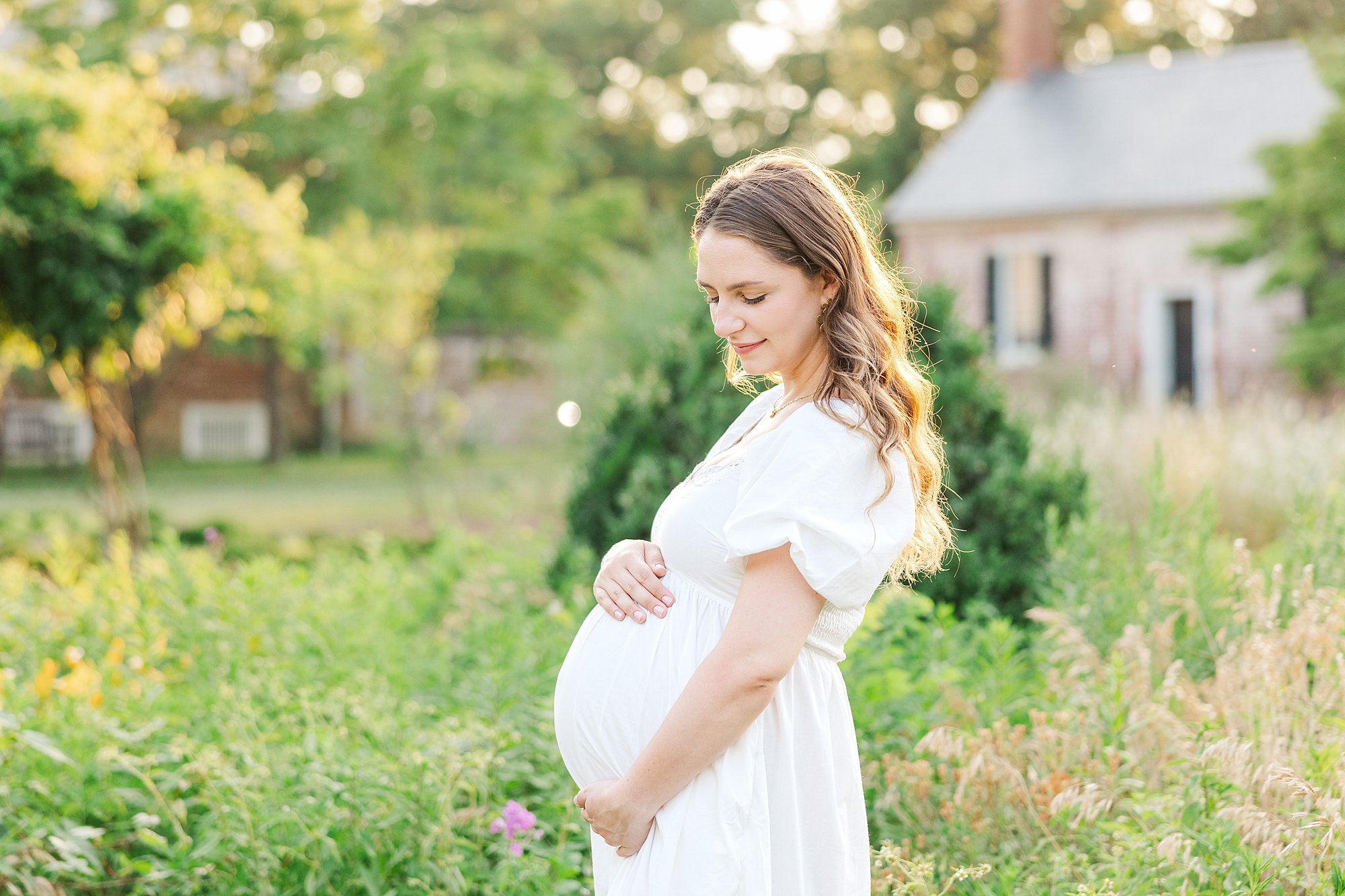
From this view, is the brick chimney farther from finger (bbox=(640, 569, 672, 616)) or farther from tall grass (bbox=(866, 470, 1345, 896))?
finger (bbox=(640, 569, 672, 616))

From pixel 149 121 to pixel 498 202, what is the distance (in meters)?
14.5

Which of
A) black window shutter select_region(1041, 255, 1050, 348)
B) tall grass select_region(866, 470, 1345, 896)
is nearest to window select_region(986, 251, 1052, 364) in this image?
black window shutter select_region(1041, 255, 1050, 348)

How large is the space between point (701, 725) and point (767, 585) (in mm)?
235

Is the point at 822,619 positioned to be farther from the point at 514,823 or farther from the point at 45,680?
the point at 45,680

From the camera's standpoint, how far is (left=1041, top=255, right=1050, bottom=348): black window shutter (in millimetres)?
19875

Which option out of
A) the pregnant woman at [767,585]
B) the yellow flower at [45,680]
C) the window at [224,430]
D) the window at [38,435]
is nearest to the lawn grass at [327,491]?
the window at [224,430]

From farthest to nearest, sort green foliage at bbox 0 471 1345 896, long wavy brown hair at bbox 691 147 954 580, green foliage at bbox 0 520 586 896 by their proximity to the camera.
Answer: green foliage at bbox 0 520 586 896 → green foliage at bbox 0 471 1345 896 → long wavy brown hair at bbox 691 147 954 580

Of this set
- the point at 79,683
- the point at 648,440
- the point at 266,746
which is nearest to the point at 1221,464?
the point at 648,440

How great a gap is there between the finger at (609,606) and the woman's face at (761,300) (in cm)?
48

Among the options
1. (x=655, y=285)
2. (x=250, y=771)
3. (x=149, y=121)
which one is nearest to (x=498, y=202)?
(x=655, y=285)

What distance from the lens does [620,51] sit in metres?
35.0

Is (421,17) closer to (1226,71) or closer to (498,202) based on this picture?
(498,202)

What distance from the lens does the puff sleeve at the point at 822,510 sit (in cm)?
179

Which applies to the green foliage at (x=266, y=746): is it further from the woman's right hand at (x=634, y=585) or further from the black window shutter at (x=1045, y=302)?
the black window shutter at (x=1045, y=302)
